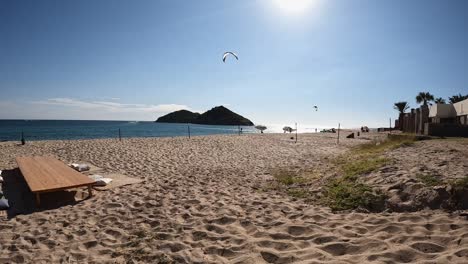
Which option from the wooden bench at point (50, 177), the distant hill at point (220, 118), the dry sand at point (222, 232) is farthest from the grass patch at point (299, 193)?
the distant hill at point (220, 118)

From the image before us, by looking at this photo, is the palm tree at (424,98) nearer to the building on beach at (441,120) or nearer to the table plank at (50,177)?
the building on beach at (441,120)

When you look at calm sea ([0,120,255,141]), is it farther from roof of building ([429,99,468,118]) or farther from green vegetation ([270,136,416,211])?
green vegetation ([270,136,416,211])

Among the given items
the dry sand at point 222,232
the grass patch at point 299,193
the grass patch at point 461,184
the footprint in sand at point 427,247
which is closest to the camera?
the footprint in sand at point 427,247

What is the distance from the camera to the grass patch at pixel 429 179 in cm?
538

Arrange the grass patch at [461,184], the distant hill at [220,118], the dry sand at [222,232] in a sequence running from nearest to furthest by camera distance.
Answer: the dry sand at [222,232]
the grass patch at [461,184]
the distant hill at [220,118]

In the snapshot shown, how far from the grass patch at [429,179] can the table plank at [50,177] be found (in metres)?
7.22

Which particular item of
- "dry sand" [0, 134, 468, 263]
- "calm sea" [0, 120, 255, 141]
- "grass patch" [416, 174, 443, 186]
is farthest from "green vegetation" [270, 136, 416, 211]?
"calm sea" [0, 120, 255, 141]

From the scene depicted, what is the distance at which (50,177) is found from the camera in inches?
280

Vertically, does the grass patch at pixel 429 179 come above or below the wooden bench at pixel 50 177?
above

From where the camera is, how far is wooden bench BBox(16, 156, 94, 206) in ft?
20.5

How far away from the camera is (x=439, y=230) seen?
3.67m

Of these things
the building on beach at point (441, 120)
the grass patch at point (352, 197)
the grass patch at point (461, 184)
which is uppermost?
the building on beach at point (441, 120)

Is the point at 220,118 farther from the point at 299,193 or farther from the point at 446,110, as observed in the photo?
the point at 299,193

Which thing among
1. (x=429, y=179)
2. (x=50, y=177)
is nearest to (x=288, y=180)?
(x=429, y=179)
